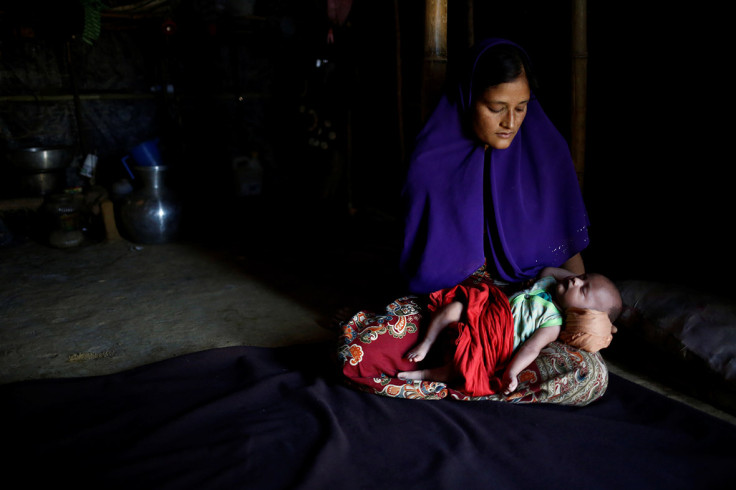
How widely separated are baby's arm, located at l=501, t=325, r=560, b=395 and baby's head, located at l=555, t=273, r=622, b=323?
0.12 m

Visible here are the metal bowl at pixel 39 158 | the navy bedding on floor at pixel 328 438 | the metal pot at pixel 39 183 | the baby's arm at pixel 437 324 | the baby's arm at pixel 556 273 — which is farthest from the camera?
the metal pot at pixel 39 183

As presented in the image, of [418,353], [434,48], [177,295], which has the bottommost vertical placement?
[177,295]

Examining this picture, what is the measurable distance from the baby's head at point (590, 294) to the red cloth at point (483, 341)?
0.23 meters

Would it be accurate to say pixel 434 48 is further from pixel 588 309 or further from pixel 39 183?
pixel 39 183

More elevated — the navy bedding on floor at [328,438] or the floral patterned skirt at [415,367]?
the floral patterned skirt at [415,367]

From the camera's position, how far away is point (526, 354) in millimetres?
2031

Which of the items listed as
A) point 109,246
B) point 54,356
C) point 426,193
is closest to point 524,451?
point 426,193

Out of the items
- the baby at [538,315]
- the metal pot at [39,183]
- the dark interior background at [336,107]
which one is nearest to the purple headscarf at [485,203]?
the baby at [538,315]

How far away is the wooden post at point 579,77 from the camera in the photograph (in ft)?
8.93

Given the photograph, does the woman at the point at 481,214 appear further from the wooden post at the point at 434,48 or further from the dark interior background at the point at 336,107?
the dark interior background at the point at 336,107

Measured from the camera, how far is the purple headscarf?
231 centimetres

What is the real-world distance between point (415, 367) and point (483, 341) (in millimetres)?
328

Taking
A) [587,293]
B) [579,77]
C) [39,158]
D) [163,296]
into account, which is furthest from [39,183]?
[587,293]

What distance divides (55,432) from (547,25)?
329 cm
